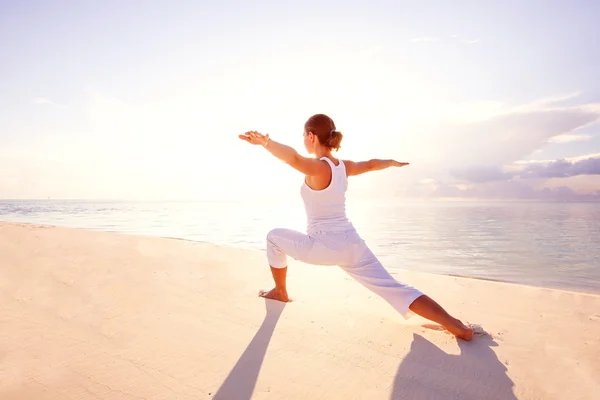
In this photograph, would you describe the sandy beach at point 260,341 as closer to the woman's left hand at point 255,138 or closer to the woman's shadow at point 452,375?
the woman's shadow at point 452,375

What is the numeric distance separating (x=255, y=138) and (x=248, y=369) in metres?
1.82

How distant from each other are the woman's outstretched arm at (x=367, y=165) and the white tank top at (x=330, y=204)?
0.31m

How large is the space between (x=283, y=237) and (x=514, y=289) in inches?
144

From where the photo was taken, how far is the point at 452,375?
2.76 m

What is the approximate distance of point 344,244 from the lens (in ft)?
11.6

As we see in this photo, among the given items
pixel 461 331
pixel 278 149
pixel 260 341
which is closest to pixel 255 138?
pixel 278 149

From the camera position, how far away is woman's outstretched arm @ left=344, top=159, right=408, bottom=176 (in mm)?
3966

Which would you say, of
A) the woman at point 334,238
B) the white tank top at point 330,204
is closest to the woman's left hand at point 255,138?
the woman at point 334,238

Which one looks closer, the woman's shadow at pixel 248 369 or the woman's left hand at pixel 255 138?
the woman's shadow at pixel 248 369

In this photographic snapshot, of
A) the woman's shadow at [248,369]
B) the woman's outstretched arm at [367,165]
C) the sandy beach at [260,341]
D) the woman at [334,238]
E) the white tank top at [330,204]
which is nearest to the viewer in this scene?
the woman's shadow at [248,369]

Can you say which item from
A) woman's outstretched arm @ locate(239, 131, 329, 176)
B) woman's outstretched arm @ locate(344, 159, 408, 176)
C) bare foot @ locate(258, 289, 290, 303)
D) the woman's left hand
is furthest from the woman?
bare foot @ locate(258, 289, 290, 303)

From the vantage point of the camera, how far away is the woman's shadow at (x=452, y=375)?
2.52m

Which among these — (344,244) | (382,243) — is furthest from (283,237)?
(382,243)

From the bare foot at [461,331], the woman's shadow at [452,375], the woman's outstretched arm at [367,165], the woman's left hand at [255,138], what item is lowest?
the woman's shadow at [452,375]
